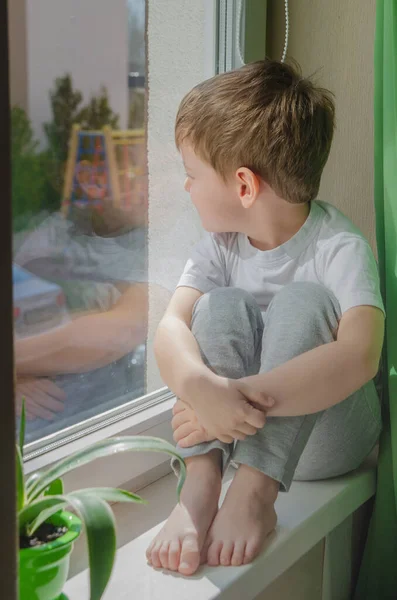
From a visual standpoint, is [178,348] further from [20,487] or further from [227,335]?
[20,487]

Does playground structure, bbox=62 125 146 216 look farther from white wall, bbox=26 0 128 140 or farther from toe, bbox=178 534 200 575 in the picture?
toe, bbox=178 534 200 575

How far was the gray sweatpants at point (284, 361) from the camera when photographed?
1.06 metres

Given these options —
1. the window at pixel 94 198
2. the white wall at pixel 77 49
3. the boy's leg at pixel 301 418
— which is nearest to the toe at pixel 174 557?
the boy's leg at pixel 301 418

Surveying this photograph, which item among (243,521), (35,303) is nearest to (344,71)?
(35,303)

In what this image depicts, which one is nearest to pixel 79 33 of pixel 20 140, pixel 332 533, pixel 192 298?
pixel 20 140

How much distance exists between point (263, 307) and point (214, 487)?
1.03ft

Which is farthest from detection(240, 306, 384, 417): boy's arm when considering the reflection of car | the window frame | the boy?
the window frame

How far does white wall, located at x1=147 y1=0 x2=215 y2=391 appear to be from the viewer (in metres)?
1.35

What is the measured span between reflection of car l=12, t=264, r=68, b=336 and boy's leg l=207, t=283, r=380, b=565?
0.32m

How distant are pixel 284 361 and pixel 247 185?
0.87 feet

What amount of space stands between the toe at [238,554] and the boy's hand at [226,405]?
0.14 meters

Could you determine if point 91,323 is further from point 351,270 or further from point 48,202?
point 351,270

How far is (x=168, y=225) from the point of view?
142 cm

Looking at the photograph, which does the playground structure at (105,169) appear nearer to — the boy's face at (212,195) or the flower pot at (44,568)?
the boy's face at (212,195)
